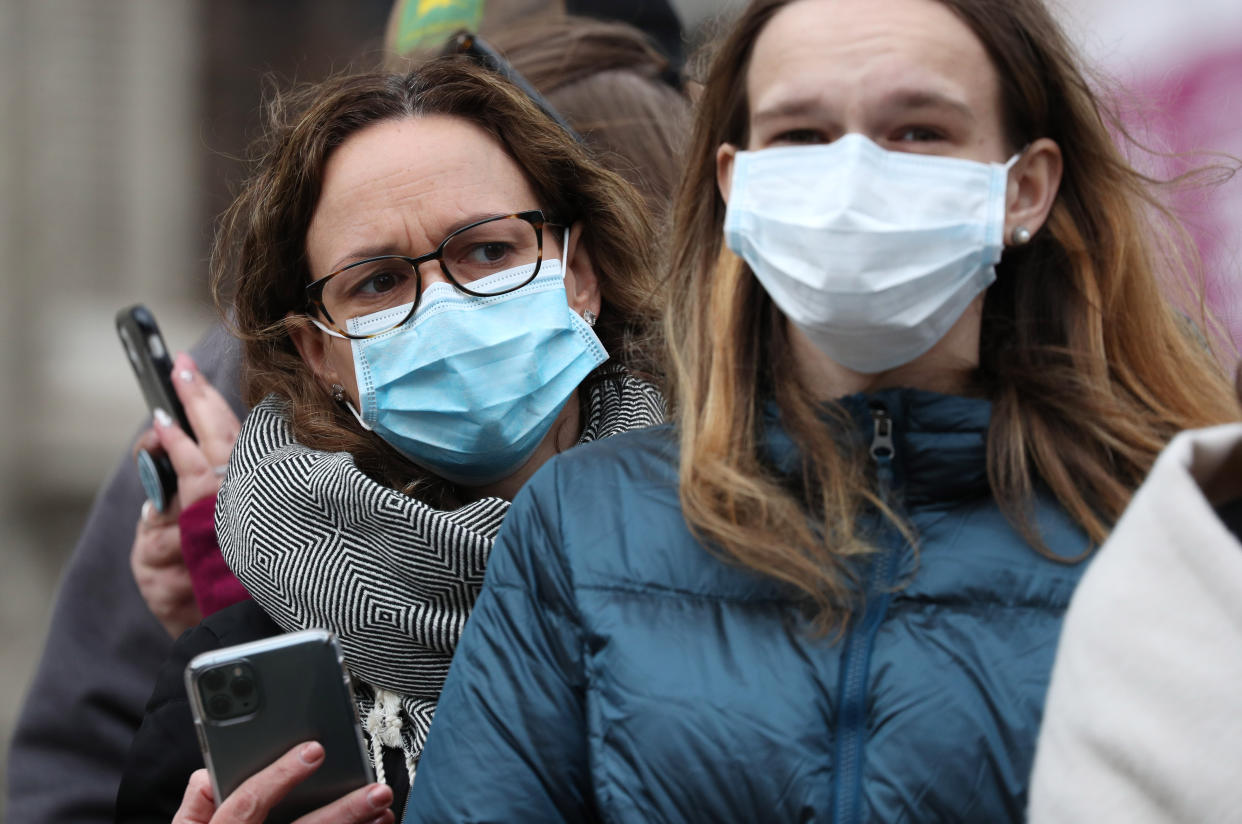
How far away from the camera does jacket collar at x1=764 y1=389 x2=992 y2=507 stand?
6.19 feet

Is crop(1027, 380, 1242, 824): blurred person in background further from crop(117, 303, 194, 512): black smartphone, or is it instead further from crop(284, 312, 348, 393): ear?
crop(117, 303, 194, 512): black smartphone

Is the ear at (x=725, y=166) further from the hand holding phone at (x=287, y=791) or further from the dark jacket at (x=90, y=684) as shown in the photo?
the dark jacket at (x=90, y=684)

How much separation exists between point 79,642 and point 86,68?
23.4 ft

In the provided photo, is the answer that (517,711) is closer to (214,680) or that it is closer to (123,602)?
(214,680)

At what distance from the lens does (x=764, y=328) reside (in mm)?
2148

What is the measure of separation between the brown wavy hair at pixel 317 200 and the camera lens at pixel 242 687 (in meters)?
0.61

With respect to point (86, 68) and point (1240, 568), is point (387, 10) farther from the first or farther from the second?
point (1240, 568)

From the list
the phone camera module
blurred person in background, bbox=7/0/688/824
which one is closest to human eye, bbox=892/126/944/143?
the phone camera module

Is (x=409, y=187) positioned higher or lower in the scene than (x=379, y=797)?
higher

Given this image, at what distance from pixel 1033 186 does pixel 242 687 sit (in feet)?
4.25

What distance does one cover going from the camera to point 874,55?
1892 mm

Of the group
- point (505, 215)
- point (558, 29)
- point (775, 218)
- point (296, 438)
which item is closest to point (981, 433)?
point (775, 218)

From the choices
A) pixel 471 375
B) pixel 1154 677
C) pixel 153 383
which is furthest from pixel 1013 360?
pixel 153 383

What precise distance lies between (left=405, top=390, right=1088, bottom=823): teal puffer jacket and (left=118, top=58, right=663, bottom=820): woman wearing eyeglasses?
1.59 ft
